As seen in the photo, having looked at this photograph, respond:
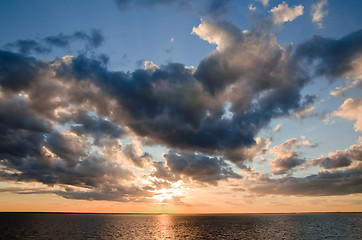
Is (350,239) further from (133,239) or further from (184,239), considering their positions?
(133,239)

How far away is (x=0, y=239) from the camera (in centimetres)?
7488

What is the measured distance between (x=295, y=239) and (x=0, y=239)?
347 ft

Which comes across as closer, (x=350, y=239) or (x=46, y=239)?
(x=46, y=239)

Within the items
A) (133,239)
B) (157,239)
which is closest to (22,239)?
(133,239)

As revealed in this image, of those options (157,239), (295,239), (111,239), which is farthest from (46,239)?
(295,239)

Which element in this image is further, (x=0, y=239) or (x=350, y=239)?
(x=350, y=239)

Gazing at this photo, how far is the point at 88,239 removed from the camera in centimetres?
8119

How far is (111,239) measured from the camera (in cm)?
8094

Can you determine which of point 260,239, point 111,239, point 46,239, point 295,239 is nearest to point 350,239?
point 295,239

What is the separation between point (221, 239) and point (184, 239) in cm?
1426

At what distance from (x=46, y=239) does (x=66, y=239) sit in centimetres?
663

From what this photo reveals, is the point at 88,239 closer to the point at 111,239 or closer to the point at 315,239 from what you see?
the point at 111,239

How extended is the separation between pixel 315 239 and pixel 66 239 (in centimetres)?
9247

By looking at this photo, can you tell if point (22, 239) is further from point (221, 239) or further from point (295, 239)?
point (295, 239)
